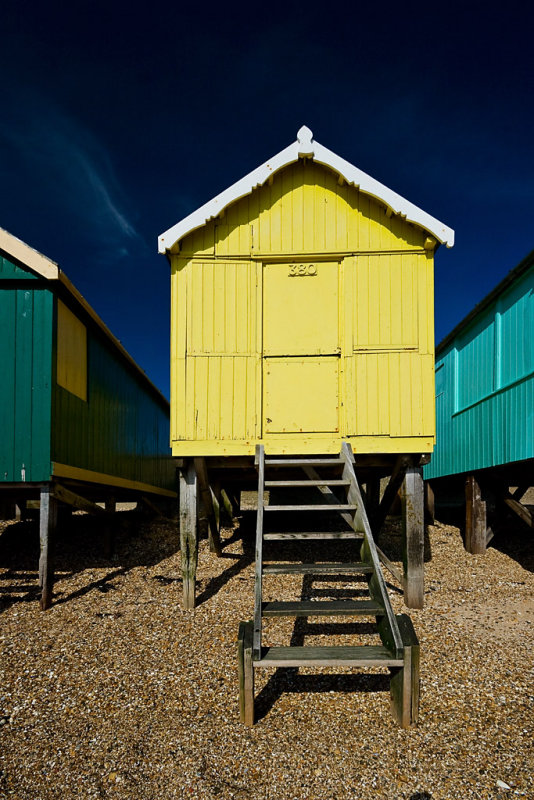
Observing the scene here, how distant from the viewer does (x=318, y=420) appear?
21.3 ft

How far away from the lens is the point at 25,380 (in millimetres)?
6641

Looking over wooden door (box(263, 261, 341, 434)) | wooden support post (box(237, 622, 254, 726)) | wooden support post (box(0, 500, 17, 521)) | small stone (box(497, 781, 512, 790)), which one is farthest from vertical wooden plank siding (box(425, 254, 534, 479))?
wooden support post (box(0, 500, 17, 521))

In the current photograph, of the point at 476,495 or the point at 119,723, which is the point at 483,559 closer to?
the point at 476,495

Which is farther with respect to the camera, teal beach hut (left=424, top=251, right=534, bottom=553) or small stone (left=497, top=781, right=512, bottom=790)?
teal beach hut (left=424, top=251, right=534, bottom=553)

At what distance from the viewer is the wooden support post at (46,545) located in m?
6.39

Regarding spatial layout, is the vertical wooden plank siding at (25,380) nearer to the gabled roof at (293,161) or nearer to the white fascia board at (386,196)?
the gabled roof at (293,161)

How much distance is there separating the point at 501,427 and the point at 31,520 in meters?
10.00

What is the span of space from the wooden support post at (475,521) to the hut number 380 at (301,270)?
17.5 ft

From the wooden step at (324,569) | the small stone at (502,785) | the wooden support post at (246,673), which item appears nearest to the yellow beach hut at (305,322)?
the wooden step at (324,569)

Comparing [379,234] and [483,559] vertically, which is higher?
[379,234]

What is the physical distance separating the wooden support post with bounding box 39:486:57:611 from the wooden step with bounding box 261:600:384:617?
139 inches

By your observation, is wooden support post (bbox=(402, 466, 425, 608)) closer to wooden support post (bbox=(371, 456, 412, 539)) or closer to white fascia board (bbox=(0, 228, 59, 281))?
wooden support post (bbox=(371, 456, 412, 539))

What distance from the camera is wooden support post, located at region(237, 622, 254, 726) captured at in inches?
141

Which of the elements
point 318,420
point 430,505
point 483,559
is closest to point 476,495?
point 483,559
